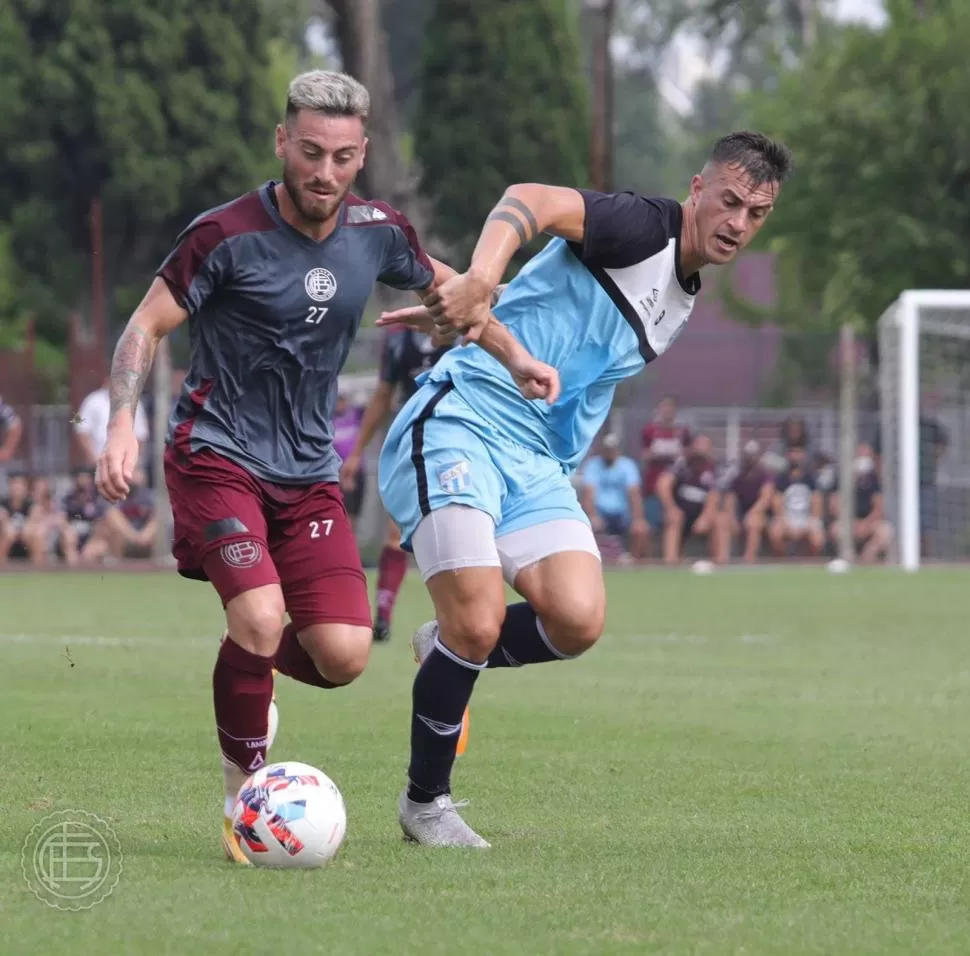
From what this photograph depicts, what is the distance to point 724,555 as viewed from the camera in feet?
77.5

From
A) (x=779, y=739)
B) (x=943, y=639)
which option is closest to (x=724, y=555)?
(x=943, y=639)

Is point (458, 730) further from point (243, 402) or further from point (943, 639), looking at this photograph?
point (943, 639)

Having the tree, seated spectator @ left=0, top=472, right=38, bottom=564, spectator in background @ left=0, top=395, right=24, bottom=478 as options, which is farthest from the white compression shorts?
the tree

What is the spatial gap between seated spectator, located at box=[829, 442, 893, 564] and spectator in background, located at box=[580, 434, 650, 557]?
7.24ft

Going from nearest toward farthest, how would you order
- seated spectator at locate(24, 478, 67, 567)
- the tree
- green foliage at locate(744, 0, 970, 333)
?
→ seated spectator at locate(24, 478, 67, 567), green foliage at locate(744, 0, 970, 333), the tree

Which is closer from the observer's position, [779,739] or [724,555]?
[779,739]

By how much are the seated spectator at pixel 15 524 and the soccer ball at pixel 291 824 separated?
56.1 feet

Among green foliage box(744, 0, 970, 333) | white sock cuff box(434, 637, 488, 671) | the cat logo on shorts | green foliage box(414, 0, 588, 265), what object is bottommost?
white sock cuff box(434, 637, 488, 671)

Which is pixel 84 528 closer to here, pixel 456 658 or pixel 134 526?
pixel 134 526

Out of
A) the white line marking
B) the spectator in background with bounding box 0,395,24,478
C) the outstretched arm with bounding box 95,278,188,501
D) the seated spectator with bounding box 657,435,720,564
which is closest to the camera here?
the outstretched arm with bounding box 95,278,188,501

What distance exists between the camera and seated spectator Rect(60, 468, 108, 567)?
22.2 meters

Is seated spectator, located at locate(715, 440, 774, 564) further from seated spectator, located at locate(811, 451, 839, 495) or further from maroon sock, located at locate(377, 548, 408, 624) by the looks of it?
maroon sock, located at locate(377, 548, 408, 624)

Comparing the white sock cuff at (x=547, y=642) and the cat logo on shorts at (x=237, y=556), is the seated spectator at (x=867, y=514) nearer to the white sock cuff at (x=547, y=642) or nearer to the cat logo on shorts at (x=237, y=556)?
the white sock cuff at (x=547, y=642)

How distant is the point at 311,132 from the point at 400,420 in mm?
1134
